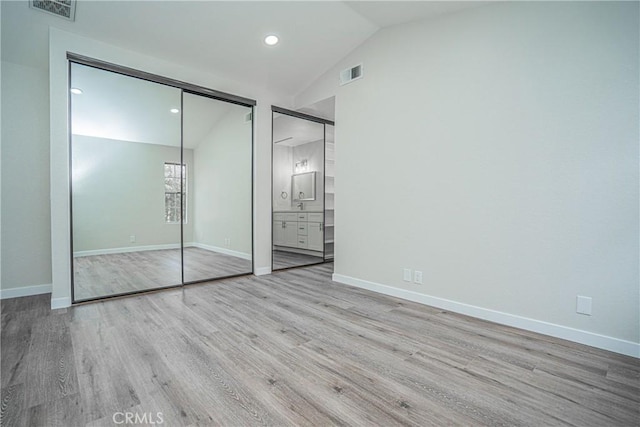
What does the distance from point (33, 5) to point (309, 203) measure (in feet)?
13.1

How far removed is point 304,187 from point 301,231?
0.87 meters

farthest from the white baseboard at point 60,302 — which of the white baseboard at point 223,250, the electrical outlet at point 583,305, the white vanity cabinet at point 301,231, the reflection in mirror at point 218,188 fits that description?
the electrical outlet at point 583,305

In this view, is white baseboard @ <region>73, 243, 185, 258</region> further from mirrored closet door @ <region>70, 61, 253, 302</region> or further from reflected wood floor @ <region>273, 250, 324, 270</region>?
reflected wood floor @ <region>273, 250, 324, 270</region>

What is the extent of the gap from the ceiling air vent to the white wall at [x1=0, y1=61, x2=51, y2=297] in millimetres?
1152

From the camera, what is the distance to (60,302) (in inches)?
118

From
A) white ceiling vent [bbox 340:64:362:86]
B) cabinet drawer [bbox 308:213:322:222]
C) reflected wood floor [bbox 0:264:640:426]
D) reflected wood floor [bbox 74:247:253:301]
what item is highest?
white ceiling vent [bbox 340:64:362:86]

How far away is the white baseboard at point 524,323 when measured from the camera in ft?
7.02

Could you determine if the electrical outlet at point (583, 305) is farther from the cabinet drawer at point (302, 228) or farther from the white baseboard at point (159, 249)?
the cabinet drawer at point (302, 228)

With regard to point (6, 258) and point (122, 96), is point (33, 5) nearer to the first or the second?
point (122, 96)

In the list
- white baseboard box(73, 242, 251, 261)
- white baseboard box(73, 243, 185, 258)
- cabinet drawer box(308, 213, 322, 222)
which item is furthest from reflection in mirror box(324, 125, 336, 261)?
white baseboard box(73, 243, 185, 258)

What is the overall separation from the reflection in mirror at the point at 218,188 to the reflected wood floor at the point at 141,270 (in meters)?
0.01

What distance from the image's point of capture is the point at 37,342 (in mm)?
2242

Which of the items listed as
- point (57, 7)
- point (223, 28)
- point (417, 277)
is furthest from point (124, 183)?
point (417, 277)

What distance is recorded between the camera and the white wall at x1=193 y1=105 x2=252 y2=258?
3902 millimetres
